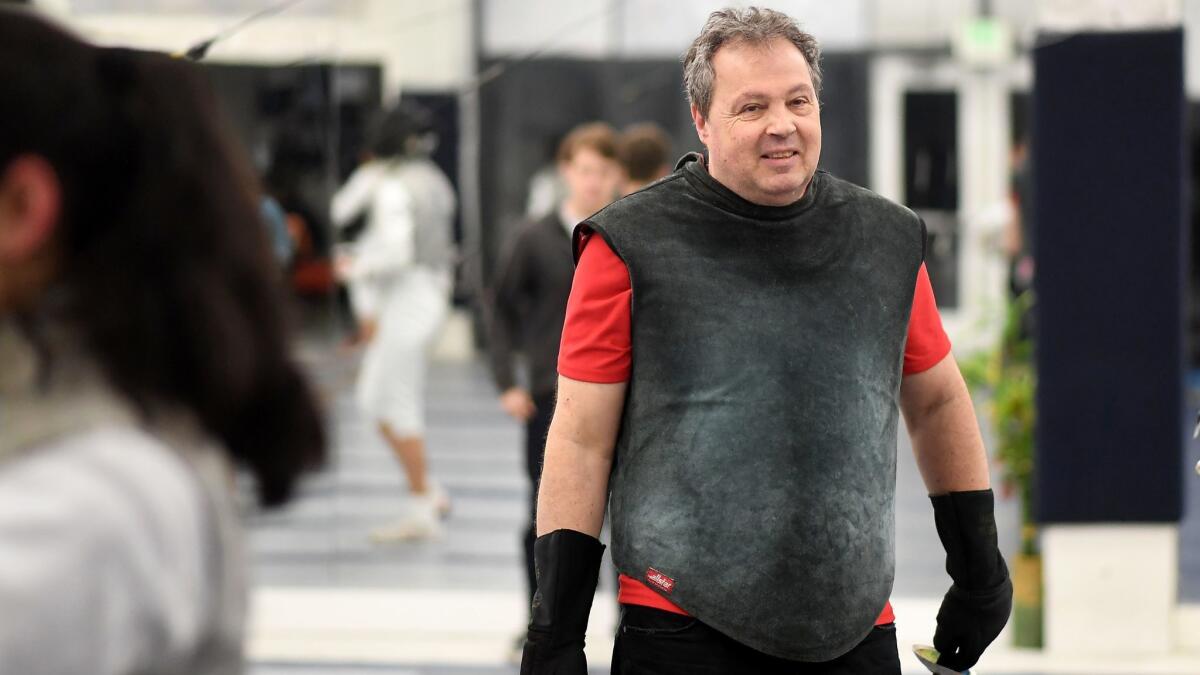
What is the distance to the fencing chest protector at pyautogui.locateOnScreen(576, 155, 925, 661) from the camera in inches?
101

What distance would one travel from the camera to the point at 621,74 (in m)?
9.30

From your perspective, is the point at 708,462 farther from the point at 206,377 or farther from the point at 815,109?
the point at 206,377

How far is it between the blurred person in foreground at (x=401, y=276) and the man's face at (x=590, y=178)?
171 centimetres

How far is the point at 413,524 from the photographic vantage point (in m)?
7.53

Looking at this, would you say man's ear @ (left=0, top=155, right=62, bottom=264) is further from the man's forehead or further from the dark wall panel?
the dark wall panel

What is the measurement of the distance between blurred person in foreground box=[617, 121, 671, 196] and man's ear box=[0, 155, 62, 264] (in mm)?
4529

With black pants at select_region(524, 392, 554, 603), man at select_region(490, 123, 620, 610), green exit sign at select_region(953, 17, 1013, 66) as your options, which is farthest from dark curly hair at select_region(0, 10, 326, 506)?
green exit sign at select_region(953, 17, 1013, 66)

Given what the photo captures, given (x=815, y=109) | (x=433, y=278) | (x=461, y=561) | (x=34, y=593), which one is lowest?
(x=461, y=561)

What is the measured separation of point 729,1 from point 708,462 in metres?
5.82

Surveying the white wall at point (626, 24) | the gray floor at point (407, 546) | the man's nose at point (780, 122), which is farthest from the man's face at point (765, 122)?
the white wall at point (626, 24)

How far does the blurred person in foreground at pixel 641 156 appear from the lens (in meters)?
5.74

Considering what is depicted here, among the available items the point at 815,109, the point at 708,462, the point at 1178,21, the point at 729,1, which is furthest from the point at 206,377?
the point at 729,1

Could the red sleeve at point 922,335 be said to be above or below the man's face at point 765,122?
below

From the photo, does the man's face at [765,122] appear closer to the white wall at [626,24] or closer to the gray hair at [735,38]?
the gray hair at [735,38]
